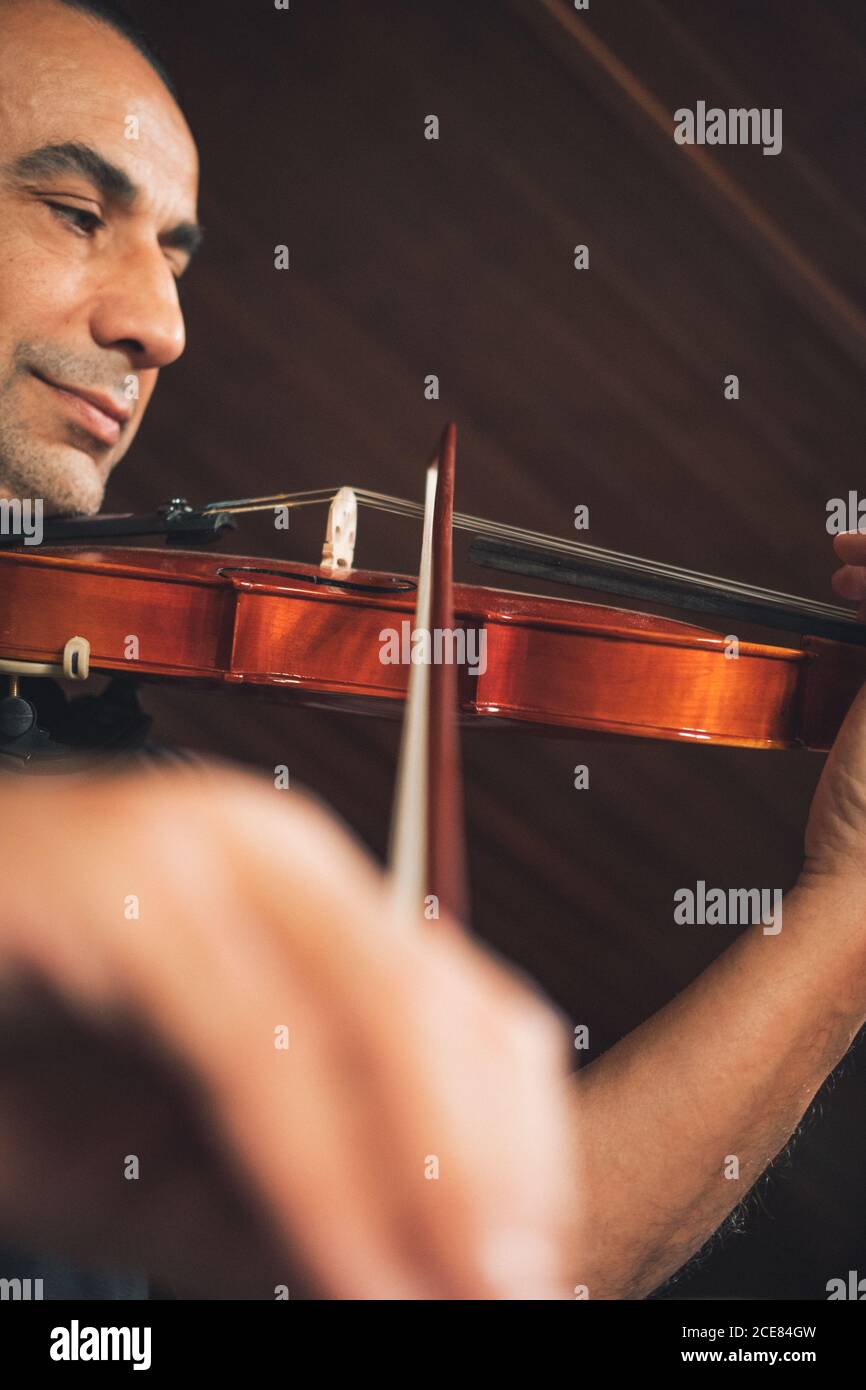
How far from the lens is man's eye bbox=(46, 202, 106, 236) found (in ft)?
3.65

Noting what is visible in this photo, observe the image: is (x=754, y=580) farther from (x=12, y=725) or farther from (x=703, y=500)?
(x=12, y=725)

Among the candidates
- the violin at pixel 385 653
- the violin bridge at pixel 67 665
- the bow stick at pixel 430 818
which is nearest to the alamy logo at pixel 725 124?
the violin at pixel 385 653

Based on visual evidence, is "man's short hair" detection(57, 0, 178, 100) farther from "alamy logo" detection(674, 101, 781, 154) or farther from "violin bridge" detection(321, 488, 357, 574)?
"alamy logo" detection(674, 101, 781, 154)

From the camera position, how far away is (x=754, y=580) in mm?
1639

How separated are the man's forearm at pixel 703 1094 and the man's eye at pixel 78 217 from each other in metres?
0.90

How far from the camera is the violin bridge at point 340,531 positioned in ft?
3.40

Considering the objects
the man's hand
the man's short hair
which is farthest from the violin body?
the man's hand

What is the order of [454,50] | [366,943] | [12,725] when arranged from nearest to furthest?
1. [366,943]
2. [12,725]
3. [454,50]

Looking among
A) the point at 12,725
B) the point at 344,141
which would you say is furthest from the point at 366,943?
the point at 344,141

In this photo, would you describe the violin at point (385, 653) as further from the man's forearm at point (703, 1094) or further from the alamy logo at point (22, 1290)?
the alamy logo at point (22, 1290)

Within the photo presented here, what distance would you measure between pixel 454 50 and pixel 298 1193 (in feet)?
5.86

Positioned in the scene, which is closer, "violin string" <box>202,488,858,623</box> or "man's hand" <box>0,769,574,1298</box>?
"man's hand" <box>0,769,574,1298</box>

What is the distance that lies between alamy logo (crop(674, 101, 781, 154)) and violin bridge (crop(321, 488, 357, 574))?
89cm

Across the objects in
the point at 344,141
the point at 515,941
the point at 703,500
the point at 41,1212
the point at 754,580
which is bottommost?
the point at 515,941
